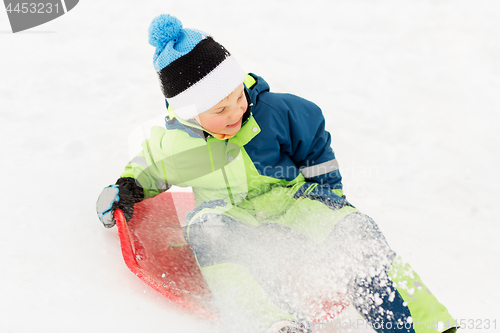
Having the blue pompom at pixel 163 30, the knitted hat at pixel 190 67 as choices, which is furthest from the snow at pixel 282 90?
the blue pompom at pixel 163 30

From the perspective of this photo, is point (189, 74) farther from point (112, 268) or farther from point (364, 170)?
point (364, 170)

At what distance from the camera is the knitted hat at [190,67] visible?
1.02 meters

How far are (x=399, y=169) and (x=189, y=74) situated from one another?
113cm

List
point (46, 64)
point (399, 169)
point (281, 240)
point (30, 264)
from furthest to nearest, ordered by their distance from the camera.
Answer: point (46, 64) → point (399, 169) → point (281, 240) → point (30, 264)

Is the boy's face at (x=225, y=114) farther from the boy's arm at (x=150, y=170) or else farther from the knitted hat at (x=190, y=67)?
the boy's arm at (x=150, y=170)

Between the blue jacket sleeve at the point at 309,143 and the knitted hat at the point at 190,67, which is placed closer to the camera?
the knitted hat at the point at 190,67

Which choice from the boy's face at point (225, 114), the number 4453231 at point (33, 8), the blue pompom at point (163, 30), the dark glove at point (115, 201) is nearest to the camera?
the blue pompom at point (163, 30)

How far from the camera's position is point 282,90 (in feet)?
7.15

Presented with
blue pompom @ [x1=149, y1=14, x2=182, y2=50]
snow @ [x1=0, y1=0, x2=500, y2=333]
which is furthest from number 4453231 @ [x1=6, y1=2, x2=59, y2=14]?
blue pompom @ [x1=149, y1=14, x2=182, y2=50]

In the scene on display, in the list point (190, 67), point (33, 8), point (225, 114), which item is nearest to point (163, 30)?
point (190, 67)

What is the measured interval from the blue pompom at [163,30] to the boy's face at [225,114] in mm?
206

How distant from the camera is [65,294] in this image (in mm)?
1081

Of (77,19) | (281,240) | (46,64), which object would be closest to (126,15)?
(77,19)

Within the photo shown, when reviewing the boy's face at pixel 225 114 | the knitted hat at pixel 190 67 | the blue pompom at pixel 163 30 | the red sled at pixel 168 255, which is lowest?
the red sled at pixel 168 255
